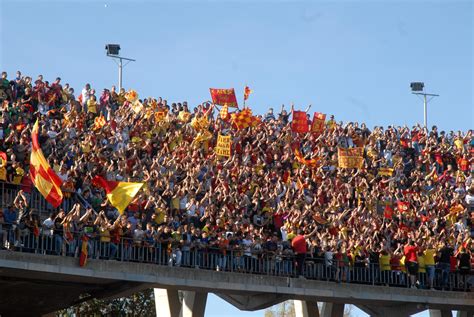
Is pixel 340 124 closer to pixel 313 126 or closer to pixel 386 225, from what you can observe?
pixel 313 126

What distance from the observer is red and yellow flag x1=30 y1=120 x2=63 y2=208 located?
1204 inches

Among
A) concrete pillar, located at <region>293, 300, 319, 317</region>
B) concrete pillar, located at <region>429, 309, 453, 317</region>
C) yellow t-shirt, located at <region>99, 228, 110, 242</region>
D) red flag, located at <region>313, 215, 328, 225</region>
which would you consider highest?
red flag, located at <region>313, 215, 328, 225</region>

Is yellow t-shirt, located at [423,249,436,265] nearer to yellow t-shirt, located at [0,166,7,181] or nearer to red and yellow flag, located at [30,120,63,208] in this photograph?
red and yellow flag, located at [30,120,63,208]

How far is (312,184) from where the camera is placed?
4084 centimetres

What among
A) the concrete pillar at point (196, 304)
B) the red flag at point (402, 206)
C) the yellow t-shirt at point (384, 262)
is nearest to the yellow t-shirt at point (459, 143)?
the red flag at point (402, 206)

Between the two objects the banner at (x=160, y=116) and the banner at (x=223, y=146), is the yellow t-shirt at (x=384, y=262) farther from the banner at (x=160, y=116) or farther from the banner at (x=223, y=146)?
the banner at (x=160, y=116)

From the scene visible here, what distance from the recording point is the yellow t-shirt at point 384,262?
38.6m

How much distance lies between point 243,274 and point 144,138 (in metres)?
5.29

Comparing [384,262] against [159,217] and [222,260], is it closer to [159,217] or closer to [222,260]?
[222,260]

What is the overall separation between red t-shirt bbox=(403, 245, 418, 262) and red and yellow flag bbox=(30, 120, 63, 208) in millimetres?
12328

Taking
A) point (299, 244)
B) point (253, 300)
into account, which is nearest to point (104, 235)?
point (299, 244)

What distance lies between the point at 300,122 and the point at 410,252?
7.42 m

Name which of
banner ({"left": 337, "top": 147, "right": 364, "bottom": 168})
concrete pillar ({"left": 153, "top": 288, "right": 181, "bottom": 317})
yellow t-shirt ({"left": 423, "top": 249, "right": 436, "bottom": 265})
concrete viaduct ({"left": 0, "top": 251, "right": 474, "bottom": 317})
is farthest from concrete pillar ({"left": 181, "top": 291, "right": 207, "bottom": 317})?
banner ({"left": 337, "top": 147, "right": 364, "bottom": 168})

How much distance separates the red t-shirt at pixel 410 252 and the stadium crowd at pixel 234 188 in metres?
0.04
